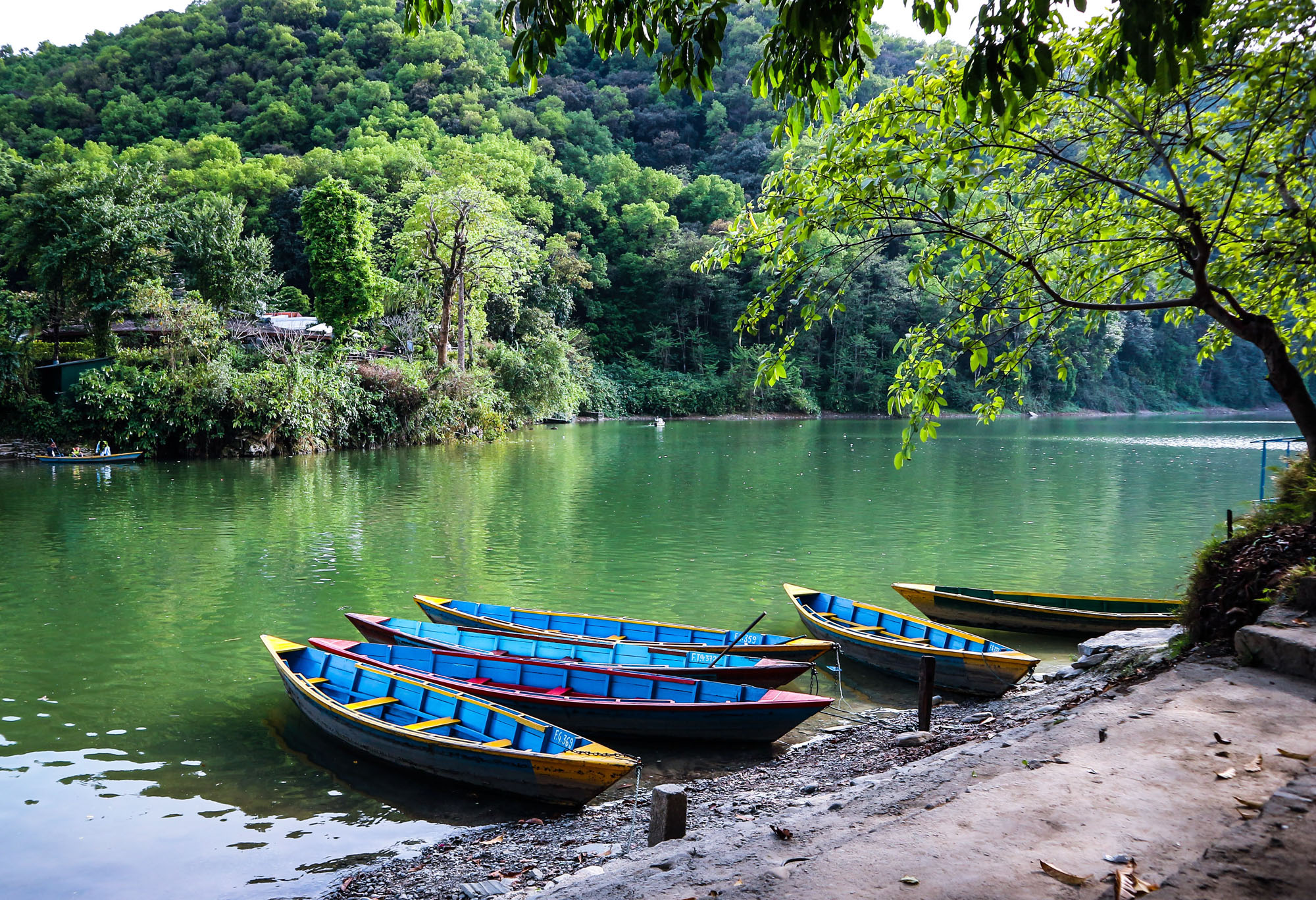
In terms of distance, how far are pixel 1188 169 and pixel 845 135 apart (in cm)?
363

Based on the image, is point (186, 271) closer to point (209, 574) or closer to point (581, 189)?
point (209, 574)

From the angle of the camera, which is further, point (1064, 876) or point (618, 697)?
point (618, 697)

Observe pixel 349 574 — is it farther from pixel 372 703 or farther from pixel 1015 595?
pixel 1015 595

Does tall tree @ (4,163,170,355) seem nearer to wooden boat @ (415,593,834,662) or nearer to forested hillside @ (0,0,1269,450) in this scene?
Answer: forested hillside @ (0,0,1269,450)

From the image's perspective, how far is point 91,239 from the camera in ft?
99.5

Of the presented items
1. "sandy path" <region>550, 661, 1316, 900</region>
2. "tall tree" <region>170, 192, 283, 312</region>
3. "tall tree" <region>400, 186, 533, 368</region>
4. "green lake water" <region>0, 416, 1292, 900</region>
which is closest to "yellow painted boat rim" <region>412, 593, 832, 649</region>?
"green lake water" <region>0, 416, 1292, 900</region>

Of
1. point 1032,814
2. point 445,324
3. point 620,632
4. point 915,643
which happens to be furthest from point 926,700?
point 445,324

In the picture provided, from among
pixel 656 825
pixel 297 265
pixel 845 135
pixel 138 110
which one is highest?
pixel 138 110

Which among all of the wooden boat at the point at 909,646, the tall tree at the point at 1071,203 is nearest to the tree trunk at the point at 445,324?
the wooden boat at the point at 909,646

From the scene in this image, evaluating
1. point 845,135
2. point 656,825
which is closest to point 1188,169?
point 845,135

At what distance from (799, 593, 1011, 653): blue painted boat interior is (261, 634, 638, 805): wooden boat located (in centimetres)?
446

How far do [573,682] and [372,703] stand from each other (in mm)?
1897

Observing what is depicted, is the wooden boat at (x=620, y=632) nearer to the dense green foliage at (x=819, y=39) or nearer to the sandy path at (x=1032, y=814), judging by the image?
the sandy path at (x=1032, y=814)

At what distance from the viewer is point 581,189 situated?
75438mm
